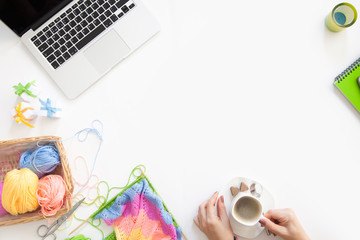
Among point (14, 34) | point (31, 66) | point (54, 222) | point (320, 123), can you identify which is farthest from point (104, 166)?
point (320, 123)

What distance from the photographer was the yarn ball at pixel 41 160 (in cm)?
71

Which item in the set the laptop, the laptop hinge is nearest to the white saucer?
the laptop

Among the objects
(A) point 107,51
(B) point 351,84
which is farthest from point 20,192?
(B) point 351,84

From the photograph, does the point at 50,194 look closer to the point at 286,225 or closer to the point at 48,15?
the point at 48,15

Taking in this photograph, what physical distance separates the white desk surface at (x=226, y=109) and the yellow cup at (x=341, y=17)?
0.02 m

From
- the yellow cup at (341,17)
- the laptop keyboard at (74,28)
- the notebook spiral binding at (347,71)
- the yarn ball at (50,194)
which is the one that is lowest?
the notebook spiral binding at (347,71)

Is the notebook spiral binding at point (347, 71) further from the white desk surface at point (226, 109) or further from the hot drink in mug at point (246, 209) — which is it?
the hot drink in mug at point (246, 209)

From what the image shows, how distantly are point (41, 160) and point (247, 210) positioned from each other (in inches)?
21.5

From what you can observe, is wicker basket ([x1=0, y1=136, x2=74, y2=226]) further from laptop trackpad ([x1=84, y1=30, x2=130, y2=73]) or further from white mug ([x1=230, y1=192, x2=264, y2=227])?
white mug ([x1=230, y1=192, x2=264, y2=227])

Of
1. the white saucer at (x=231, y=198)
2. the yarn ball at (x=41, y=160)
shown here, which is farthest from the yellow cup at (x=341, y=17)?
the yarn ball at (x=41, y=160)

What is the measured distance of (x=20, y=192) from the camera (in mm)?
672

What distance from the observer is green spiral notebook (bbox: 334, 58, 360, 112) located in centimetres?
80

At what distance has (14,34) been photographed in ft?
2.60

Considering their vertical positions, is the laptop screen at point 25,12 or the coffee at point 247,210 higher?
the laptop screen at point 25,12
